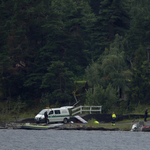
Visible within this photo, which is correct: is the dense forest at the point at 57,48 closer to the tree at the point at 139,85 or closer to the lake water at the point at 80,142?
the tree at the point at 139,85

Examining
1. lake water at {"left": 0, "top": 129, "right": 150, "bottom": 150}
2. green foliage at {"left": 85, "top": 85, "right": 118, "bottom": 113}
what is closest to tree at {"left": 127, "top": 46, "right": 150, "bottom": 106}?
green foliage at {"left": 85, "top": 85, "right": 118, "bottom": 113}

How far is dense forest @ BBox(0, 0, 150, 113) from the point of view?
58.2m

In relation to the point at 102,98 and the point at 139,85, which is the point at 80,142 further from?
the point at 139,85

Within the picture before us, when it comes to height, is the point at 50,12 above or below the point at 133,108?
above

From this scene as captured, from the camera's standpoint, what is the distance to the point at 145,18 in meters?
66.2

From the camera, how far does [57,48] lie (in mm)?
63906

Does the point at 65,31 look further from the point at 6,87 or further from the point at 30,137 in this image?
the point at 30,137

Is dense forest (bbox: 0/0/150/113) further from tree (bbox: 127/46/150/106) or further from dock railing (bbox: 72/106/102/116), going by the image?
dock railing (bbox: 72/106/102/116)

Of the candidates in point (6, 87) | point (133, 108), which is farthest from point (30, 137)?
point (6, 87)

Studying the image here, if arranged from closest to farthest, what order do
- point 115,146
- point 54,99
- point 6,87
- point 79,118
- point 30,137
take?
point 115,146
point 30,137
point 79,118
point 54,99
point 6,87

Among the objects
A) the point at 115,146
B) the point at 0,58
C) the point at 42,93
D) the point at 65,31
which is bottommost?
the point at 115,146

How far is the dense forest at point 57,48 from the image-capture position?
58219 mm

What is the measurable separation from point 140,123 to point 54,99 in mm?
19571

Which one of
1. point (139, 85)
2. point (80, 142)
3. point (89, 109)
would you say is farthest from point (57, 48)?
point (80, 142)
